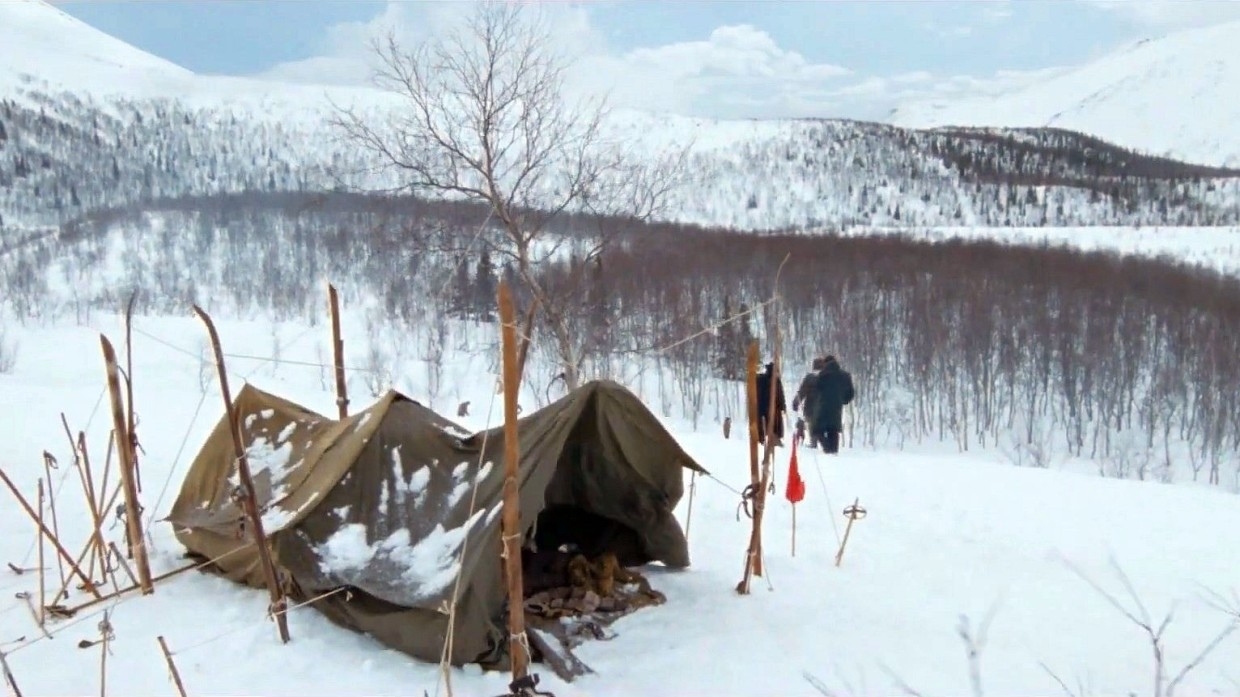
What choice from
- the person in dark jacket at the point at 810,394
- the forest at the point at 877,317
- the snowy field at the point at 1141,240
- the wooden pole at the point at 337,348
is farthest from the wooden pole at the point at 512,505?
the snowy field at the point at 1141,240

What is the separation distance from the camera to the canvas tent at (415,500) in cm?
483

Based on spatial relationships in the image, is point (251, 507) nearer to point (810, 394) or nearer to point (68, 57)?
point (810, 394)

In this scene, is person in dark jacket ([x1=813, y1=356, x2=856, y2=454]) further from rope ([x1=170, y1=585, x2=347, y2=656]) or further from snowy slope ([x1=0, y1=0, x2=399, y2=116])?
snowy slope ([x1=0, y1=0, x2=399, y2=116])

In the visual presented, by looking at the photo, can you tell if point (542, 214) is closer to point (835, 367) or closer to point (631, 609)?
point (835, 367)

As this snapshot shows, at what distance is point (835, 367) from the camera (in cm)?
1209

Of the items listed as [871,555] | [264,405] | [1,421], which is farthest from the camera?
[1,421]

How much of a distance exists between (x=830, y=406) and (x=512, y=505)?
8.15 m

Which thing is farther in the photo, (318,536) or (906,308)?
(906,308)

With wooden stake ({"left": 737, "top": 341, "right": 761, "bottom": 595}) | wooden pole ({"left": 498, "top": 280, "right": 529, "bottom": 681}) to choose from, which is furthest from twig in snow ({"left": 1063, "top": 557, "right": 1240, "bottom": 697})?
wooden pole ({"left": 498, "top": 280, "right": 529, "bottom": 681})

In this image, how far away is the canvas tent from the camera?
4.83 metres

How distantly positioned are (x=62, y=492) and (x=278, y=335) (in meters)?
24.7

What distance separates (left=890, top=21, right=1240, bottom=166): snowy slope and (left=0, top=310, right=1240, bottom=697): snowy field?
12376 centimetres

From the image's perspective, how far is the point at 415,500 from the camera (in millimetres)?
5258

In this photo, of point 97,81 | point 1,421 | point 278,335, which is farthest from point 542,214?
point 97,81
